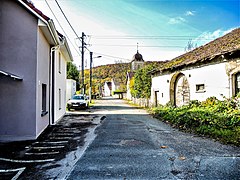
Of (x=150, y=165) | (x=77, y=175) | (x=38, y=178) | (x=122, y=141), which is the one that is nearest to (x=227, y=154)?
(x=150, y=165)

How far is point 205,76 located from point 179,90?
4.00 metres

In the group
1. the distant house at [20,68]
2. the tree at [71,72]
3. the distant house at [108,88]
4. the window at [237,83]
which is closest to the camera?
the distant house at [20,68]

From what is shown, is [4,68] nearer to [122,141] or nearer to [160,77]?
[122,141]

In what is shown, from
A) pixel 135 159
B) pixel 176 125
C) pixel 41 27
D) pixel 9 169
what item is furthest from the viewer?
pixel 176 125

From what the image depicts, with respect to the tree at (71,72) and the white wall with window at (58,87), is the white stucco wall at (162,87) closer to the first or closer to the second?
the white wall with window at (58,87)

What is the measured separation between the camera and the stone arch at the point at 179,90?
16828mm

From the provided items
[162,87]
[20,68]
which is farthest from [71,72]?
[20,68]

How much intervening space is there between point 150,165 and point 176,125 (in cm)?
689

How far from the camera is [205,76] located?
14.0 metres

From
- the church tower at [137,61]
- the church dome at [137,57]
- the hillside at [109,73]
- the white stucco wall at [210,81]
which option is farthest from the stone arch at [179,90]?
the hillside at [109,73]

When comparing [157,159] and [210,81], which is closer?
[157,159]

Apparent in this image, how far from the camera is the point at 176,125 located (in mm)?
11711

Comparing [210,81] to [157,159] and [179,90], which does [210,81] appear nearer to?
[179,90]

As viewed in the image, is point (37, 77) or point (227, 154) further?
point (37, 77)
